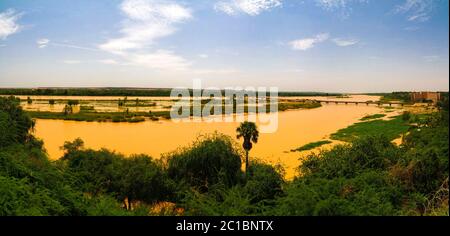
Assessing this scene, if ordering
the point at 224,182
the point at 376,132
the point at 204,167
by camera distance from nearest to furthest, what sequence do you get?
the point at 224,182 < the point at 204,167 < the point at 376,132

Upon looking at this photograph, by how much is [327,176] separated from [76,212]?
8.57 m

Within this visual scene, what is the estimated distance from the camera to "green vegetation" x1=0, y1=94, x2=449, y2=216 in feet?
27.0

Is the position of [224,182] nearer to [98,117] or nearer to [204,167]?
[204,167]

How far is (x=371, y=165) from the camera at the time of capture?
14008mm

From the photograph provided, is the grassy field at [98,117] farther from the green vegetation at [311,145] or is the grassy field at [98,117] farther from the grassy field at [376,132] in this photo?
the grassy field at [376,132]

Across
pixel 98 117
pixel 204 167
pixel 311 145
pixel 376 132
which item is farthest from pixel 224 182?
pixel 98 117

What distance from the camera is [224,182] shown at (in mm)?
14805

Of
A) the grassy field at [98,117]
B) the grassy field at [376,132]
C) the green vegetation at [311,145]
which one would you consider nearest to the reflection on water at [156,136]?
the green vegetation at [311,145]

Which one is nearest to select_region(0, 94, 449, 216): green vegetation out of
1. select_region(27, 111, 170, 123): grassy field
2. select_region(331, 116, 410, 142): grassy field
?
select_region(331, 116, 410, 142): grassy field

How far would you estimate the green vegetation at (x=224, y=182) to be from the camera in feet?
27.0

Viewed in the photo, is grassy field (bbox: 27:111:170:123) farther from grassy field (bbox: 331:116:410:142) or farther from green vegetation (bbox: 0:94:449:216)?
green vegetation (bbox: 0:94:449:216)
